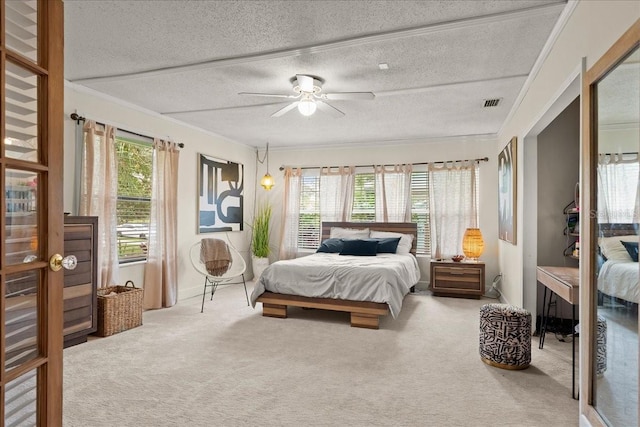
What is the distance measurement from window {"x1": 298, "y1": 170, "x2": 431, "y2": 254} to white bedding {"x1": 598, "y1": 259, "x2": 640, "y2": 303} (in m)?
4.50

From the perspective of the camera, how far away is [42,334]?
4.11 feet

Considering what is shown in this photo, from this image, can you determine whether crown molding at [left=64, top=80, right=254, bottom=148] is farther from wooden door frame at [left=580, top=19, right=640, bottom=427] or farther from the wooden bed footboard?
wooden door frame at [left=580, top=19, right=640, bottom=427]

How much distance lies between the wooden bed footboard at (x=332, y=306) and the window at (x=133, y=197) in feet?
5.63

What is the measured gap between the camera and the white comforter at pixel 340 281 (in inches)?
157

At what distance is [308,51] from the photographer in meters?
3.02

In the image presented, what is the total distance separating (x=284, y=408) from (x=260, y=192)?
5367mm

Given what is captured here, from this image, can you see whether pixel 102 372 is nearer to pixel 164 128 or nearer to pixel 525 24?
pixel 164 128

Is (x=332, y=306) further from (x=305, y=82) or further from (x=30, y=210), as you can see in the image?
(x=30, y=210)

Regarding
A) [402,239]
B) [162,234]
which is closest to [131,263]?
[162,234]

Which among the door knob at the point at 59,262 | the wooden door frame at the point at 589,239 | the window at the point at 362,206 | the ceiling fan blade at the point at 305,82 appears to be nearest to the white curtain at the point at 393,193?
the window at the point at 362,206

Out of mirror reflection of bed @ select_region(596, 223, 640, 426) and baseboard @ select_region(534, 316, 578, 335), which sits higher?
mirror reflection of bed @ select_region(596, 223, 640, 426)

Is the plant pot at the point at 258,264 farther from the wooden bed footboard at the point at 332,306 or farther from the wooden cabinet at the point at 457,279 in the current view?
the wooden cabinet at the point at 457,279

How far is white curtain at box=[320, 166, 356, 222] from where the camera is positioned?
6691 mm

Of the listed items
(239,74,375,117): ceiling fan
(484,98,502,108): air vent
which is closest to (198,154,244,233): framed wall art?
(239,74,375,117): ceiling fan
